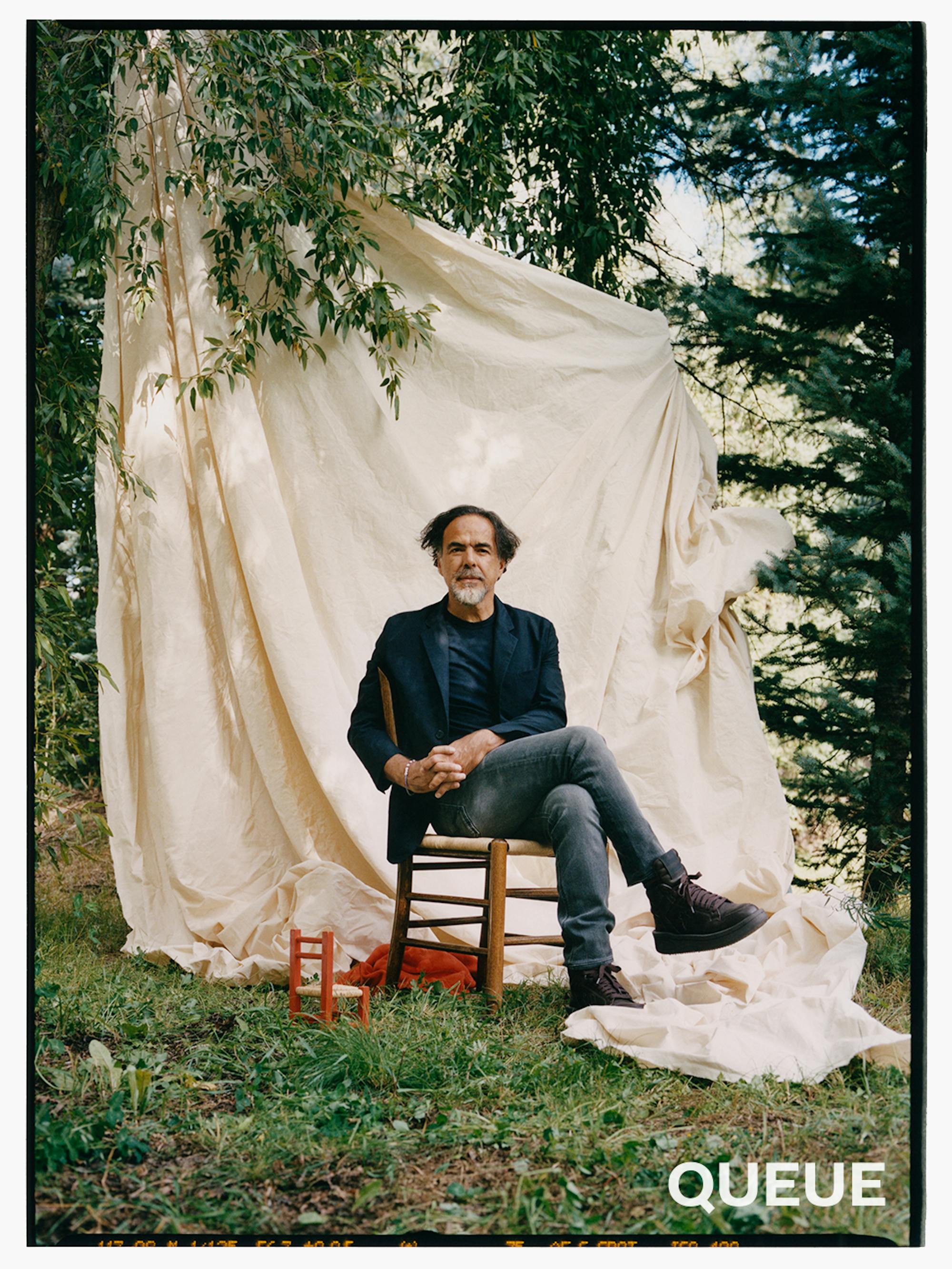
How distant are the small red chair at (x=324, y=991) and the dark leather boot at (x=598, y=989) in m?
0.48

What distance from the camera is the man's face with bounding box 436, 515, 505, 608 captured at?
2.89 meters

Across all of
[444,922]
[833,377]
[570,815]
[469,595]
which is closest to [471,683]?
[469,595]

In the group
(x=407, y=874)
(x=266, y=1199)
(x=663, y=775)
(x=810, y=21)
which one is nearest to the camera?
(x=266, y=1199)

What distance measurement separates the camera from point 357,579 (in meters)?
3.25

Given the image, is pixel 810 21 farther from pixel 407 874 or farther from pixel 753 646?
→ pixel 407 874

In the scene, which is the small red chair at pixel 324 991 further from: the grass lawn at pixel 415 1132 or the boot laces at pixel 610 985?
the boot laces at pixel 610 985

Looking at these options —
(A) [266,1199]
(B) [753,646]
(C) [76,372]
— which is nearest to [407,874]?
(A) [266,1199]

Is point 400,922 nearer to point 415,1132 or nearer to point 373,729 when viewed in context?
point 373,729

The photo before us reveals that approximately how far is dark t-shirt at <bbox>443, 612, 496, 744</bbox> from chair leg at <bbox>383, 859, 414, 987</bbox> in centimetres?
36

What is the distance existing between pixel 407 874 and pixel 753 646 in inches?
55.0

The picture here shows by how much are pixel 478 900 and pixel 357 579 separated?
3.49ft

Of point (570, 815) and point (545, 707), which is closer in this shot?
point (570, 815)

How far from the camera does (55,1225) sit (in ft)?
6.10

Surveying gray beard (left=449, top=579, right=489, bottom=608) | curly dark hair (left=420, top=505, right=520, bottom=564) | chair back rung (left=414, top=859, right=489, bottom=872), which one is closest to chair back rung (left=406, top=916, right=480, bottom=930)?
→ chair back rung (left=414, top=859, right=489, bottom=872)
